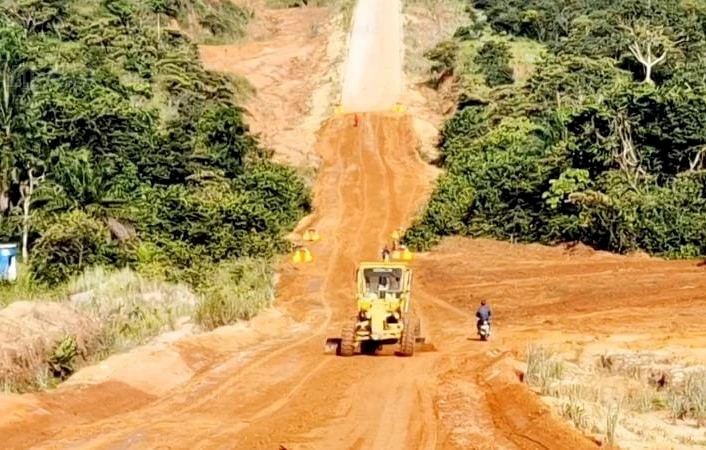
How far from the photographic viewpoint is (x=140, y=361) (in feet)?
56.9

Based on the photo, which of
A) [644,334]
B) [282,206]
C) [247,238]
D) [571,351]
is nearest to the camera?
[571,351]

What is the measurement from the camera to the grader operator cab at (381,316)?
20.3 meters

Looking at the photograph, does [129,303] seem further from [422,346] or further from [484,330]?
[484,330]

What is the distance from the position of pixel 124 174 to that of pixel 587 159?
18.2 metres

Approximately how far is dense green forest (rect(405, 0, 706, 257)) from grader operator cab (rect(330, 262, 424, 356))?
16789 mm

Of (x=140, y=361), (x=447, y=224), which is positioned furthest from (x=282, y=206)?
(x=140, y=361)

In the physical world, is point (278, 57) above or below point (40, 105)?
above

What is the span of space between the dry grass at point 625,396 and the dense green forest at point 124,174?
1622 cm

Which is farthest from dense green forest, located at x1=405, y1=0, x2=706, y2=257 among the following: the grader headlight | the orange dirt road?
the grader headlight

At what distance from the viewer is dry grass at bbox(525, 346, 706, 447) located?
12.8 metres

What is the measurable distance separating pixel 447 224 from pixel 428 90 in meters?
26.8

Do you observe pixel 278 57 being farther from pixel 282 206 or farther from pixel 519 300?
pixel 519 300

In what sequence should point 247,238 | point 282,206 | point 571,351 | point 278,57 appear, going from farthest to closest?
point 278,57
point 282,206
point 247,238
point 571,351

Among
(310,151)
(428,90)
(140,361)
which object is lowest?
(140,361)
